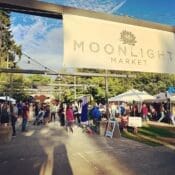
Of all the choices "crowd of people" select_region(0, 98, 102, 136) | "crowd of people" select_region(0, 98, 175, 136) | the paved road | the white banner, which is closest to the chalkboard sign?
"crowd of people" select_region(0, 98, 175, 136)

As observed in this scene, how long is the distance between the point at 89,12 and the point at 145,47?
122cm

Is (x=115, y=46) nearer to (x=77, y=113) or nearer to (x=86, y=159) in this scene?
(x=86, y=159)

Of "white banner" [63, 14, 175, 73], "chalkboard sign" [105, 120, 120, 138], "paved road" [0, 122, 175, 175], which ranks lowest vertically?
"paved road" [0, 122, 175, 175]

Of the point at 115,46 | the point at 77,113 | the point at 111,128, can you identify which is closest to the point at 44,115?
the point at 77,113

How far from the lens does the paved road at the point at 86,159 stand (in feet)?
30.3

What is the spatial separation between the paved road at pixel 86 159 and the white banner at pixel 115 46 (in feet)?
14.3

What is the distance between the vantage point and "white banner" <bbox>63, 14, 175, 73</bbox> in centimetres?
489

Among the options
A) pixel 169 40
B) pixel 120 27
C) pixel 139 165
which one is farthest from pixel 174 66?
pixel 139 165

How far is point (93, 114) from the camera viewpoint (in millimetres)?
22297

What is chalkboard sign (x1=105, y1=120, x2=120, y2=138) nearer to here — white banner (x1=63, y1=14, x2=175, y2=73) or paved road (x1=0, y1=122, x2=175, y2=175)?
paved road (x1=0, y1=122, x2=175, y2=175)

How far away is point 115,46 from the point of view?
17.2ft

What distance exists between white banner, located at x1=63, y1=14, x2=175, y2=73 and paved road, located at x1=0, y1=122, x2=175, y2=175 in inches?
172

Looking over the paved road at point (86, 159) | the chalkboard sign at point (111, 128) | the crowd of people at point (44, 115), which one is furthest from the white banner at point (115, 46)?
the crowd of people at point (44, 115)

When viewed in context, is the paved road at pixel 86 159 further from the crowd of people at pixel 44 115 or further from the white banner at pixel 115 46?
the white banner at pixel 115 46
